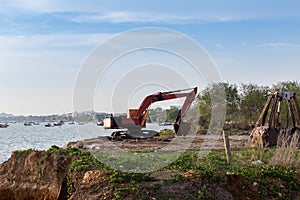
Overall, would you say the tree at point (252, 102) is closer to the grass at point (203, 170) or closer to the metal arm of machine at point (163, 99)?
the metal arm of machine at point (163, 99)

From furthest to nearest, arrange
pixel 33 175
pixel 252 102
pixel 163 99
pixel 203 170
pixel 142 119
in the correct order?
pixel 252 102 < pixel 163 99 < pixel 142 119 < pixel 33 175 < pixel 203 170

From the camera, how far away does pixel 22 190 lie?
16.4m

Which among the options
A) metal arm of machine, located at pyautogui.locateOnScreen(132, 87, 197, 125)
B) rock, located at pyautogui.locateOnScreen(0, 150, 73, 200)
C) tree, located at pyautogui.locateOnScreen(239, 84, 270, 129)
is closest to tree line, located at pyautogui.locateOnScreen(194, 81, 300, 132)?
tree, located at pyautogui.locateOnScreen(239, 84, 270, 129)

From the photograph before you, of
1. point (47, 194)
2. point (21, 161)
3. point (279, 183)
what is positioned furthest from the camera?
point (21, 161)

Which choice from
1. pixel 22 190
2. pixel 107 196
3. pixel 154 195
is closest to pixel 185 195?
pixel 154 195

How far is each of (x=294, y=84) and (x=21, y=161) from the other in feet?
113

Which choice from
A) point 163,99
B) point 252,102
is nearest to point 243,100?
point 252,102

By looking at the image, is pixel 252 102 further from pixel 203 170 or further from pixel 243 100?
pixel 203 170

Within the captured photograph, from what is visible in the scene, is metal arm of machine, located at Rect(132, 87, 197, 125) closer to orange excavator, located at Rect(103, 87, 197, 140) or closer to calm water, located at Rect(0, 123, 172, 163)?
orange excavator, located at Rect(103, 87, 197, 140)

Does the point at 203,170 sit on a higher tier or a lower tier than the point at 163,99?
lower

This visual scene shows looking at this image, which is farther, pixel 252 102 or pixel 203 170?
pixel 252 102

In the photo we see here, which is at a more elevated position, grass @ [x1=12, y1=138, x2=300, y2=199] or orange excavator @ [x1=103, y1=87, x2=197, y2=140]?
orange excavator @ [x1=103, y1=87, x2=197, y2=140]

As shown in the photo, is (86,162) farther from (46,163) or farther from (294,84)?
(294,84)

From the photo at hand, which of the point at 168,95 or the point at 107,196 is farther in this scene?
the point at 168,95
